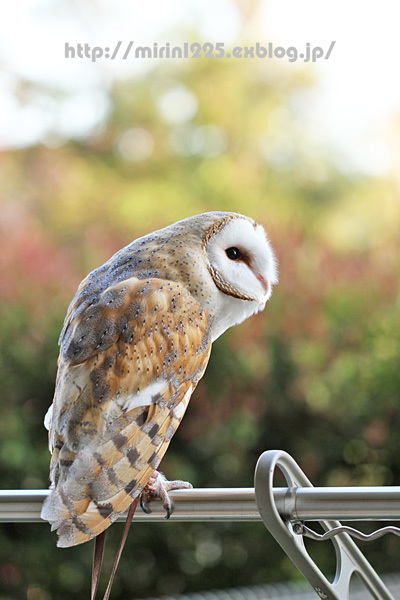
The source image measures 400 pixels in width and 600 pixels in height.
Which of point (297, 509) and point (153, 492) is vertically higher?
point (297, 509)

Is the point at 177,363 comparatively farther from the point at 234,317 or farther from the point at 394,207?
the point at 394,207

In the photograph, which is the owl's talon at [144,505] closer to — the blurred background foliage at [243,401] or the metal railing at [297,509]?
the metal railing at [297,509]

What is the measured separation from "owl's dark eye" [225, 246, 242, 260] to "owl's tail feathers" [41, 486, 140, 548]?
401mm

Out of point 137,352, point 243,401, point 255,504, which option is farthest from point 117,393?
point 243,401

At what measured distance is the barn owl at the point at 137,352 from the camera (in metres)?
0.79

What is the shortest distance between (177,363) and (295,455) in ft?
4.21

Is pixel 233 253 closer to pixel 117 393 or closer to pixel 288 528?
pixel 117 393

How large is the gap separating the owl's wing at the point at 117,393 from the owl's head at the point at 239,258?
0.07m

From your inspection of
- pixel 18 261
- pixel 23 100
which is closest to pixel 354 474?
pixel 18 261

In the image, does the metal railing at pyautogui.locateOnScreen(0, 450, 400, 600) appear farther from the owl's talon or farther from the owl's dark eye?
the owl's dark eye

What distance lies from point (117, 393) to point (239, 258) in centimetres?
31

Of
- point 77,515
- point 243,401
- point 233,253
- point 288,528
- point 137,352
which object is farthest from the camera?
point 243,401

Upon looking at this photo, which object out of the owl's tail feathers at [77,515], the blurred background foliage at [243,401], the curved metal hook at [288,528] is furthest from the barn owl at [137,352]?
the blurred background foliage at [243,401]

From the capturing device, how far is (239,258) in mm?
1052
